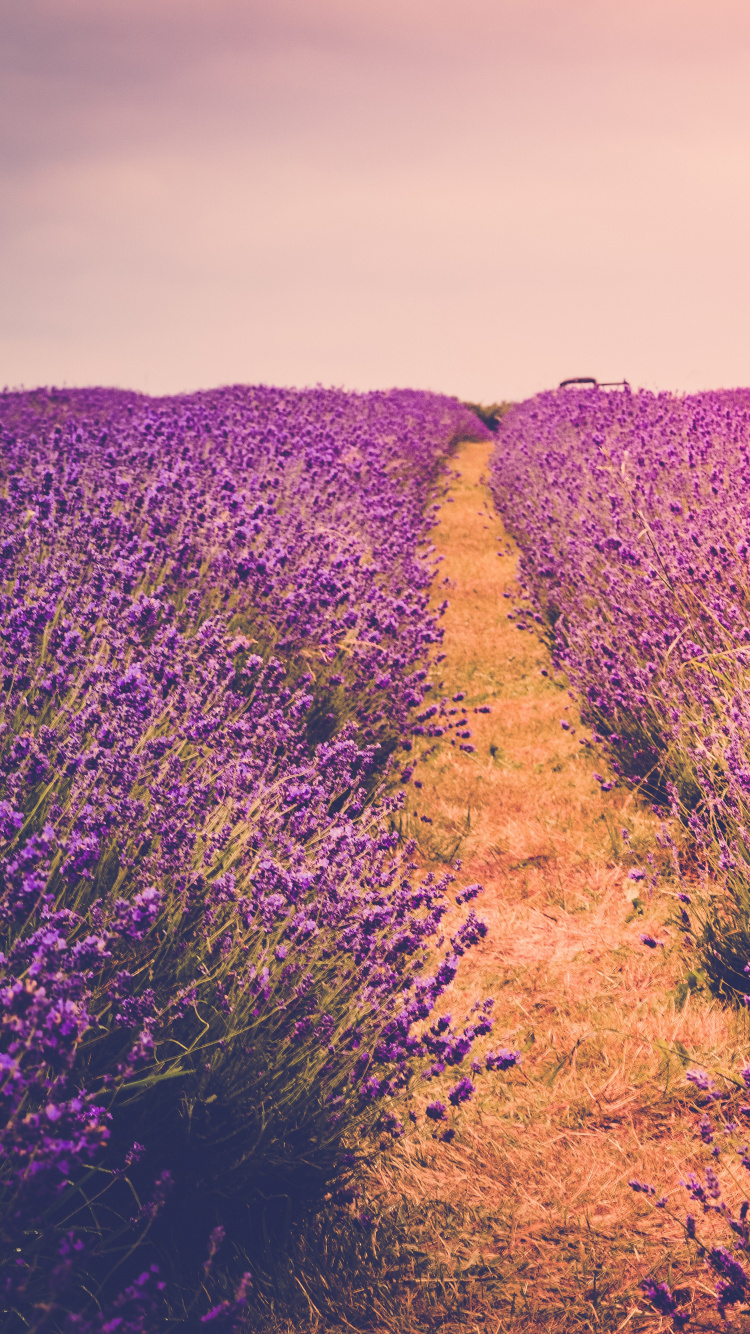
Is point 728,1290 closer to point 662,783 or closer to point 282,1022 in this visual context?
point 282,1022

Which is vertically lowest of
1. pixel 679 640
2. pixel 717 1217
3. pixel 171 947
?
pixel 717 1217

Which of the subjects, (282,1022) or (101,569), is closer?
(282,1022)

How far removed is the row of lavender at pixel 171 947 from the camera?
1.24 m

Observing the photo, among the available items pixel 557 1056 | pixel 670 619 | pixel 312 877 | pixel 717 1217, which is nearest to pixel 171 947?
pixel 312 877

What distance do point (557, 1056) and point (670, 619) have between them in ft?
6.02

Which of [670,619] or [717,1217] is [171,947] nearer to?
[717,1217]

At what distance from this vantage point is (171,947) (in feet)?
5.56

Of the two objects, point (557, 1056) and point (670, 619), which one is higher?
point (670, 619)

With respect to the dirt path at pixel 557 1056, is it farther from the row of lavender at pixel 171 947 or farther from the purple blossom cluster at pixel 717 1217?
the row of lavender at pixel 171 947

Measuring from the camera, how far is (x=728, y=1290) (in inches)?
54.8

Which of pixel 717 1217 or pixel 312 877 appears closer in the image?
pixel 717 1217

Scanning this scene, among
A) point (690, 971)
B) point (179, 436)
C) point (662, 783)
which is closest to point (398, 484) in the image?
point (179, 436)

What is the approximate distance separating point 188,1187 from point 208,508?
2993 mm

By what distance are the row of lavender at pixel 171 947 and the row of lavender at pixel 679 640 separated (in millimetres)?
720
